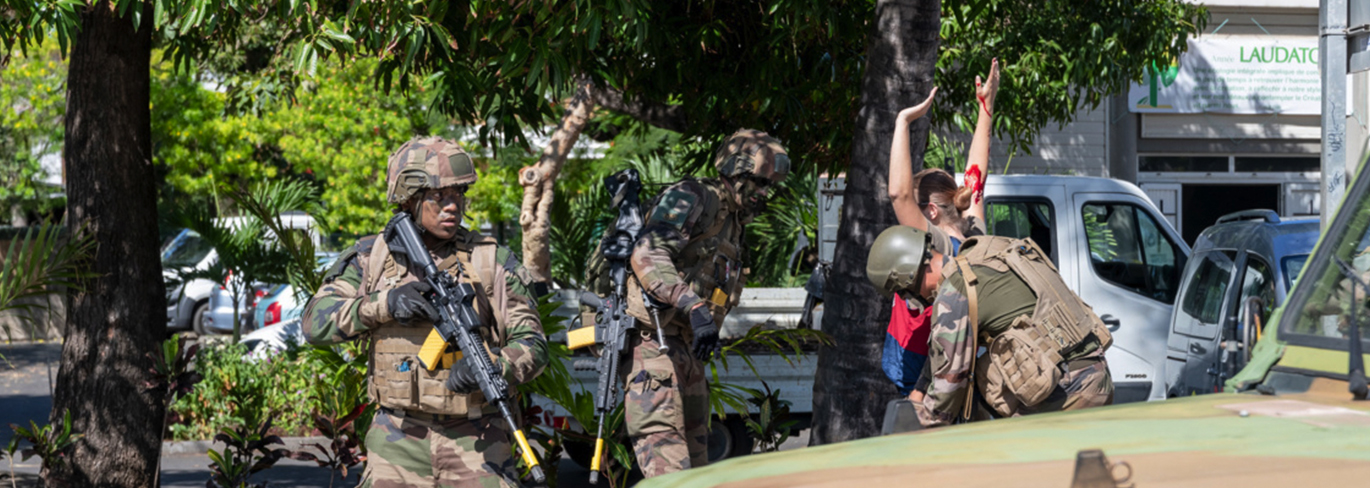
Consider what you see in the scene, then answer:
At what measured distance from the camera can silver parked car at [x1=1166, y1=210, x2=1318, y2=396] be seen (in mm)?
5883

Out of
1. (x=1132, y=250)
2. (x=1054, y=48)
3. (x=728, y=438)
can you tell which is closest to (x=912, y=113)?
(x=728, y=438)

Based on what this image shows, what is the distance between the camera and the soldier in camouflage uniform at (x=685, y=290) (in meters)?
5.03

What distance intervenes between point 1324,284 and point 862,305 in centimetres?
288

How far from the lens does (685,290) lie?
16.4 ft

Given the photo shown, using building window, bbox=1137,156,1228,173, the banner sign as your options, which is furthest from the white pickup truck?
building window, bbox=1137,156,1228,173

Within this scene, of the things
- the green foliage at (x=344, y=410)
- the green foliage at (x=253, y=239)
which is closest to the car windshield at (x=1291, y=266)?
the green foliage at (x=344, y=410)

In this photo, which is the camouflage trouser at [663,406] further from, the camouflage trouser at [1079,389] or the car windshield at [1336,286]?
the car windshield at [1336,286]

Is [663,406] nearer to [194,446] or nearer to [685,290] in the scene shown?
[685,290]

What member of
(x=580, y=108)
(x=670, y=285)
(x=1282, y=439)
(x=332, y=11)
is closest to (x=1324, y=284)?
(x=1282, y=439)

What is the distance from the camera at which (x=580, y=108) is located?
39.9 ft

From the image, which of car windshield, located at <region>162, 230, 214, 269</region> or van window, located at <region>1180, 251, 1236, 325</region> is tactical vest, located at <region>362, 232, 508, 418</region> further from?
car windshield, located at <region>162, 230, 214, 269</region>

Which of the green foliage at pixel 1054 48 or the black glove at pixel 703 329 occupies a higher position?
the green foliage at pixel 1054 48

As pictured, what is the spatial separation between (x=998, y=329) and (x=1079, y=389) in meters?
0.30

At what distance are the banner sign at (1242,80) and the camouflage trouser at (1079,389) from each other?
47.6 feet
